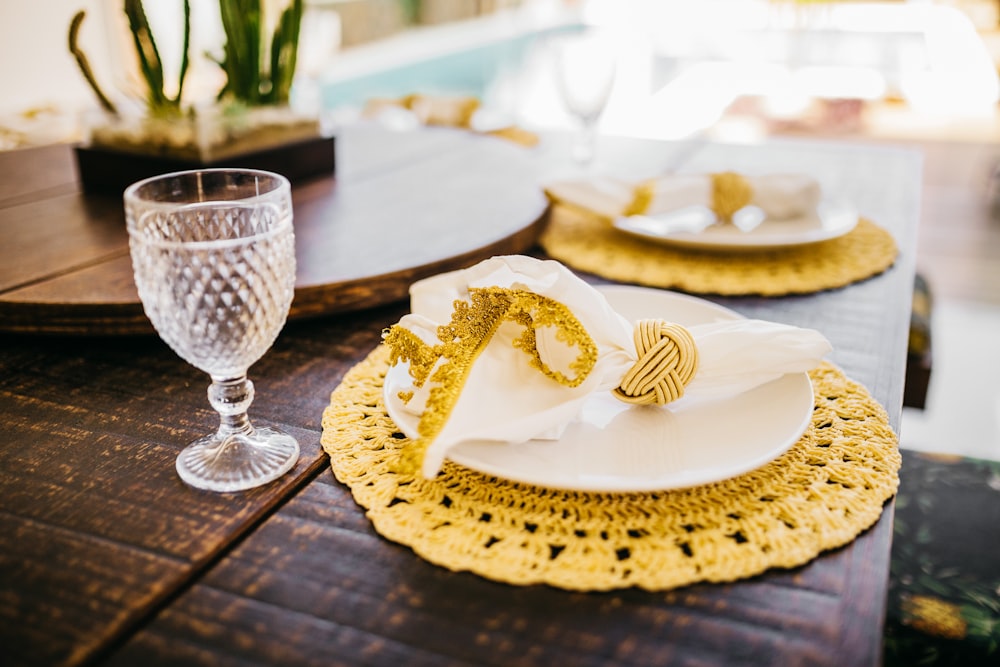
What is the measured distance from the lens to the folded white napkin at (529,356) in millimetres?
475

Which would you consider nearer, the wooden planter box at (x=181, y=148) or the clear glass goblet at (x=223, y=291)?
the clear glass goblet at (x=223, y=291)

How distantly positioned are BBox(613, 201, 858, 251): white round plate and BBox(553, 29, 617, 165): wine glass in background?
26 cm

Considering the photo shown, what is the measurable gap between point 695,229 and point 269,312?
614 mm

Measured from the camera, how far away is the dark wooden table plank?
37 cm

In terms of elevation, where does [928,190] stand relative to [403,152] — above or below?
below

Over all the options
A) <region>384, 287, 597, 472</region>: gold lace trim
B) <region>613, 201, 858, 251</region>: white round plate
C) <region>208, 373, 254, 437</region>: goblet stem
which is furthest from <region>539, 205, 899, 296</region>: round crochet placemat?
<region>208, 373, 254, 437</region>: goblet stem

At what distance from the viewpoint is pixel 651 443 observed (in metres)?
0.49

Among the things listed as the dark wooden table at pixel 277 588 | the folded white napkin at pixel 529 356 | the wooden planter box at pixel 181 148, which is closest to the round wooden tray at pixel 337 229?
the wooden planter box at pixel 181 148

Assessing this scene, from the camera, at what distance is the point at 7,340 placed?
2.32 ft

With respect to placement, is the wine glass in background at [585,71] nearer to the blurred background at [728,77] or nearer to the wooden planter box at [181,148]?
the blurred background at [728,77]

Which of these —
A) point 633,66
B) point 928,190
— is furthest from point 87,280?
point 633,66

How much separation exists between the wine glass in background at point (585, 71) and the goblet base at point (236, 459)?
796mm

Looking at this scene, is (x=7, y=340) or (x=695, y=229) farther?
(x=695, y=229)

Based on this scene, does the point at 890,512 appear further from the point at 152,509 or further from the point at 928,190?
the point at 928,190
